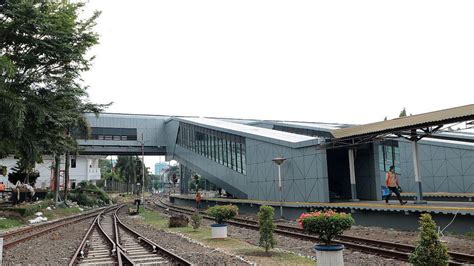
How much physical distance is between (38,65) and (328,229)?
11.7m

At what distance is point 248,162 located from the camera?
30.8 metres

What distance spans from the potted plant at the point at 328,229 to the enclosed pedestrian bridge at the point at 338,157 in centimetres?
953

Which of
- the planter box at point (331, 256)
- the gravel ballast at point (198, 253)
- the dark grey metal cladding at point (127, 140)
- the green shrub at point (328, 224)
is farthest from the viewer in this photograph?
the dark grey metal cladding at point (127, 140)

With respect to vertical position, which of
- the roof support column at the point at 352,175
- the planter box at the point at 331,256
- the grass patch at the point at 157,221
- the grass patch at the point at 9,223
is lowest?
the grass patch at the point at 157,221

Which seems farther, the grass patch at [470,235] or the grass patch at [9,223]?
the grass patch at [9,223]

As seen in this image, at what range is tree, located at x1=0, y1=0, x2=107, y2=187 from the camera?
12.2m

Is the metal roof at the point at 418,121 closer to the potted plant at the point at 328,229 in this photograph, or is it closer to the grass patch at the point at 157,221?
the potted plant at the point at 328,229

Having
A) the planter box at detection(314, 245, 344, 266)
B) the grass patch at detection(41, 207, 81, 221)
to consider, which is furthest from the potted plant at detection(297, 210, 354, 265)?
the grass patch at detection(41, 207, 81, 221)

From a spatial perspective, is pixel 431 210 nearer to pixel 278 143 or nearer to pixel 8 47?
pixel 278 143

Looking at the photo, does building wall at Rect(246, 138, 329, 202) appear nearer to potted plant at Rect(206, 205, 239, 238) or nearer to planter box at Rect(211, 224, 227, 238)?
potted plant at Rect(206, 205, 239, 238)

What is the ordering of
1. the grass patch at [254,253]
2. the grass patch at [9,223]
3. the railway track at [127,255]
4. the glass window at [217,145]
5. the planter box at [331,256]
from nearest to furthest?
1. the planter box at [331,256]
2. the grass patch at [254,253]
3. the railway track at [127,255]
4. the grass patch at [9,223]
5. the glass window at [217,145]

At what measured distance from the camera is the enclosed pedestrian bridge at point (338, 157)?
19084 millimetres

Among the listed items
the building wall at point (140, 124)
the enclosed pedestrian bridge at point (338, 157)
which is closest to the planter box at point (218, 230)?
the enclosed pedestrian bridge at point (338, 157)

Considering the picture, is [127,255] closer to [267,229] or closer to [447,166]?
[267,229]
